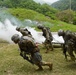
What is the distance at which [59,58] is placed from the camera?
14406 mm

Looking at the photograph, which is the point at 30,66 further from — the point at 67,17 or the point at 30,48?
the point at 67,17

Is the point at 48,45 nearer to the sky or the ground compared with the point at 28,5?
nearer to the sky

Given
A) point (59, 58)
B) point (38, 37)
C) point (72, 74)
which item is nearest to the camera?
point (72, 74)

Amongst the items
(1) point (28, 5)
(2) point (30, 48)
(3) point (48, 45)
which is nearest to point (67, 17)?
(1) point (28, 5)

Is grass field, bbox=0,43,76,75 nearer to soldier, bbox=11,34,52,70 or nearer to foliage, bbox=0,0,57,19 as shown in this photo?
soldier, bbox=11,34,52,70

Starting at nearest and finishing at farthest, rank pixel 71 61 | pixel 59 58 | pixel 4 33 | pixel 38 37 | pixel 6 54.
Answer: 1. pixel 71 61
2. pixel 59 58
3. pixel 6 54
4. pixel 38 37
5. pixel 4 33

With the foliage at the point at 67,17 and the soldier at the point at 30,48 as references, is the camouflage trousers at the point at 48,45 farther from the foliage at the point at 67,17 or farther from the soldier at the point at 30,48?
the foliage at the point at 67,17

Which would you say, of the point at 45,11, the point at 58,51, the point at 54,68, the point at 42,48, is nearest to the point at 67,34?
the point at 54,68

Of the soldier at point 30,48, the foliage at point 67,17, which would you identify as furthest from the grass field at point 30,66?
the foliage at point 67,17

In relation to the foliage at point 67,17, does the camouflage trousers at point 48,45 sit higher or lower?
higher

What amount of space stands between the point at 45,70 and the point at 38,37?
10940 millimetres

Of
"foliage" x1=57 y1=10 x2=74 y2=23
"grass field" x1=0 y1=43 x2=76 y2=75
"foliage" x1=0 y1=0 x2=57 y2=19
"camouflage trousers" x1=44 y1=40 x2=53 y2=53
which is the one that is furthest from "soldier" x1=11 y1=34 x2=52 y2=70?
"foliage" x1=0 y1=0 x2=57 y2=19

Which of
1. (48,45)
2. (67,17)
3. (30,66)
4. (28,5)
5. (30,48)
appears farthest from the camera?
(28,5)

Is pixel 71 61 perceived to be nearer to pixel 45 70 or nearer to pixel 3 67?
pixel 45 70
